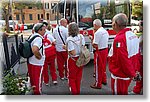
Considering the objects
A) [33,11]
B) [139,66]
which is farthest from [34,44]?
[139,66]

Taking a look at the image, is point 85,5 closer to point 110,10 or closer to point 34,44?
point 110,10

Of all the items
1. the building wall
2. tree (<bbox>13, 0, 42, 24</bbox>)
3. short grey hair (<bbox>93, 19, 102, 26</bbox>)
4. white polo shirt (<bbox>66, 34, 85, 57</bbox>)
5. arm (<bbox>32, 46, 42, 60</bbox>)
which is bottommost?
arm (<bbox>32, 46, 42, 60</bbox>)

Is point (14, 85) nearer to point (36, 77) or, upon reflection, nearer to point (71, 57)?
point (36, 77)

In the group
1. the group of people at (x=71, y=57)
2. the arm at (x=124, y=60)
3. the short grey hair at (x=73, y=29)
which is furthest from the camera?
the short grey hair at (x=73, y=29)

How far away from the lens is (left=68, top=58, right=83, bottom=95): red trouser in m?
2.25

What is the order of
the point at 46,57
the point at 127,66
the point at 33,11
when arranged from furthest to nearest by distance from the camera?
the point at 46,57 < the point at 33,11 < the point at 127,66

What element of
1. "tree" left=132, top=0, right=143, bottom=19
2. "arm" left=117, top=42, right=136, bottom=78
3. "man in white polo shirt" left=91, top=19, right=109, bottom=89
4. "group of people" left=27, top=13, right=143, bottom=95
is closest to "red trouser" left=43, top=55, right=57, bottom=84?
"group of people" left=27, top=13, right=143, bottom=95

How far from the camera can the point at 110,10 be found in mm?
2123

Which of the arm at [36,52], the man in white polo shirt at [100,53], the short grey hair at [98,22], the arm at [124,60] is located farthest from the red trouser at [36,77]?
the arm at [124,60]

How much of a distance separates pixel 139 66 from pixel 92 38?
0.49 meters

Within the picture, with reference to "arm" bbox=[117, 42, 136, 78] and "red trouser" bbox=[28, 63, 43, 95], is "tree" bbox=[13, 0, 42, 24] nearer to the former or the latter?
"red trouser" bbox=[28, 63, 43, 95]

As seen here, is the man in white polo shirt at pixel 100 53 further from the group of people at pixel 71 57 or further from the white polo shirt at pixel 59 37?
the white polo shirt at pixel 59 37

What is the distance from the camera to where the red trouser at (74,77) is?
2.25m

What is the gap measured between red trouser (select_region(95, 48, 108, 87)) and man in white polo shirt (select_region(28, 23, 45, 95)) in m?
0.52
